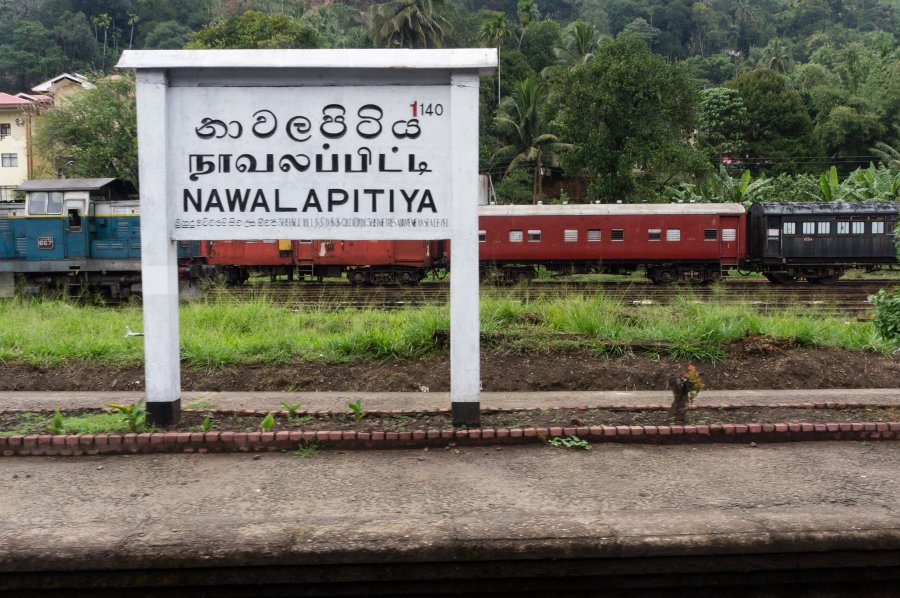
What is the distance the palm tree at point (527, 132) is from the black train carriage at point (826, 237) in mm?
17105

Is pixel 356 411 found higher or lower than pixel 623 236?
lower

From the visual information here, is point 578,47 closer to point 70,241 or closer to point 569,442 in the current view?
point 70,241

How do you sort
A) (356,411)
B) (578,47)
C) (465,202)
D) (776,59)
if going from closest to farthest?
(465,202) → (356,411) → (578,47) → (776,59)

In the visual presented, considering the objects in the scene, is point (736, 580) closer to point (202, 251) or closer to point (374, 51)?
point (374, 51)

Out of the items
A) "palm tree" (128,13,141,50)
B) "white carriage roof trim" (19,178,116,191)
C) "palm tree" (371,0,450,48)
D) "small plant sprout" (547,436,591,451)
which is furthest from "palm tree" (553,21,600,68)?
"palm tree" (128,13,141,50)

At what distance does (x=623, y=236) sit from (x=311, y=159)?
18522 millimetres

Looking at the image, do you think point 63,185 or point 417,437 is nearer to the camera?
point 417,437

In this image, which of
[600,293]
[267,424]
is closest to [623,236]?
[600,293]

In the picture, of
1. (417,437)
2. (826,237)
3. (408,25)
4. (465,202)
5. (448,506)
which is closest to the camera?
(448,506)

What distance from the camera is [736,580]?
4367 millimetres

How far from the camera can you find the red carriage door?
23609 mm

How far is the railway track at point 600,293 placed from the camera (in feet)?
52.5

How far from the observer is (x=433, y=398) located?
7.95 meters

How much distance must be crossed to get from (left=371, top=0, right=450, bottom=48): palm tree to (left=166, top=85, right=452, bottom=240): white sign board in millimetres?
41677
